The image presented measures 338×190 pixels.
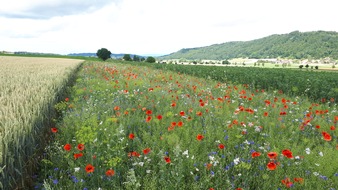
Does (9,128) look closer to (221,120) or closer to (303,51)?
(221,120)

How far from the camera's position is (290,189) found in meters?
3.33

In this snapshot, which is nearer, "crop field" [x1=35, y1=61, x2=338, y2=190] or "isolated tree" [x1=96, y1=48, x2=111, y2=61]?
"crop field" [x1=35, y1=61, x2=338, y2=190]

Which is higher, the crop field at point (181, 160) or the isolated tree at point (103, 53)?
the isolated tree at point (103, 53)

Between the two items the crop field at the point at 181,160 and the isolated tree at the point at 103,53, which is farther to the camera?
the isolated tree at the point at 103,53

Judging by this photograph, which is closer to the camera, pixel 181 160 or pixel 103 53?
pixel 181 160

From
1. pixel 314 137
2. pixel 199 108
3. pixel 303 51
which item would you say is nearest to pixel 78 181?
pixel 199 108

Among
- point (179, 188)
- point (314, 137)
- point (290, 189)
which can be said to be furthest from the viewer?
point (314, 137)

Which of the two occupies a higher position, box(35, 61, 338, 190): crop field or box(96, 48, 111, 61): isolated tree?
box(96, 48, 111, 61): isolated tree

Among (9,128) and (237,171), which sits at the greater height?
(9,128)

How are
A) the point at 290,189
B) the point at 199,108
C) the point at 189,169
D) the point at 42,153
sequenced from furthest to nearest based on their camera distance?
the point at 199,108 < the point at 42,153 < the point at 189,169 < the point at 290,189

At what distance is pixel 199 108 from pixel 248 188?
150 inches

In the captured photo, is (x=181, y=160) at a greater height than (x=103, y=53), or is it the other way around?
(x=103, y=53)

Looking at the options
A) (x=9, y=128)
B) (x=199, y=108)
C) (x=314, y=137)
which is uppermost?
(x=9, y=128)

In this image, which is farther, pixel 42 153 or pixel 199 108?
pixel 199 108
